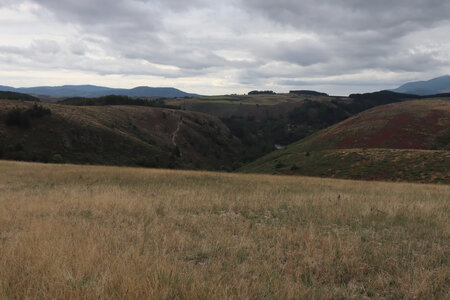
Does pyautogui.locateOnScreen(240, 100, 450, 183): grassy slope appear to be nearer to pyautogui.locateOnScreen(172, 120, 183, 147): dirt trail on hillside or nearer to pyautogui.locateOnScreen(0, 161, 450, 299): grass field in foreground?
pyautogui.locateOnScreen(0, 161, 450, 299): grass field in foreground

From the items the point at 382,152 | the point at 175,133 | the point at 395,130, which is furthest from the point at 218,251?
the point at 175,133

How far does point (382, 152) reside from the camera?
171 ft

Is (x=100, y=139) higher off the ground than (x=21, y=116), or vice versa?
(x=21, y=116)

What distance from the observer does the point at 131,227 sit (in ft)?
21.3

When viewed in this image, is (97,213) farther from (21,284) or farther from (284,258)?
(284,258)

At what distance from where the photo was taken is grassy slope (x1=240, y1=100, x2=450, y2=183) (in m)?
42.6

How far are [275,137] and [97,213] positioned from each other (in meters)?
192

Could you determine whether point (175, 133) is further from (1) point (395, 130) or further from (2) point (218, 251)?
(2) point (218, 251)

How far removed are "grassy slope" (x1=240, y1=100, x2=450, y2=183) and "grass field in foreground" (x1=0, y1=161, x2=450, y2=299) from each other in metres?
38.7

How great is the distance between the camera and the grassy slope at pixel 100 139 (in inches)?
2525

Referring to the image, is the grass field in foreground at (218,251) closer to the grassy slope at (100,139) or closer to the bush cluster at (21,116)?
the grassy slope at (100,139)

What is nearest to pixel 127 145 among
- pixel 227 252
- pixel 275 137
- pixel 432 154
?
pixel 432 154

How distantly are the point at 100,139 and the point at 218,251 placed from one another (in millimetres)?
80701

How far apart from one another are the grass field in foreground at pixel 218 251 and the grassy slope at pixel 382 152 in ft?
127
